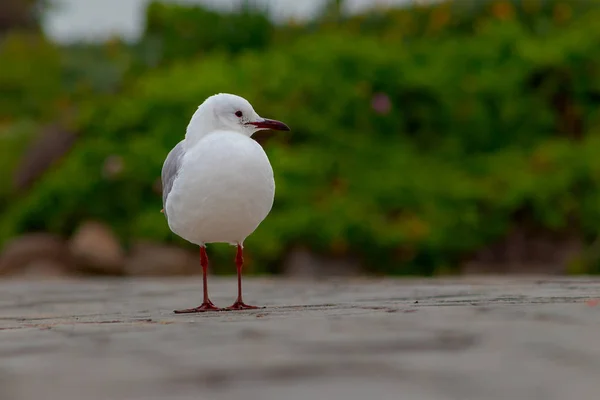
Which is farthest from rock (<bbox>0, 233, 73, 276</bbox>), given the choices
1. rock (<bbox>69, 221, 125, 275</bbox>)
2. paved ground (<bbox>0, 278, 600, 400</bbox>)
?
paved ground (<bbox>0, 278, 600, 400</bbox>)

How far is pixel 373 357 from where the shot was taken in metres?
2.74

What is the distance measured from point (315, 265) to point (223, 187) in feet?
19.7

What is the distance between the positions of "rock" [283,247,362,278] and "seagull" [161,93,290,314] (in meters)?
5.41

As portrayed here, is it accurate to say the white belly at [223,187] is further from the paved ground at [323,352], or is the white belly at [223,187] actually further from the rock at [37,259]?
the rock at [37,259]

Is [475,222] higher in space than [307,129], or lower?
lower

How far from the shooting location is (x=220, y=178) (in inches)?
176

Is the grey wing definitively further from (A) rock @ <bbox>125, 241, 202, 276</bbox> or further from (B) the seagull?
(A) rock @ <bbox>125, 241, 202, 276</bbox>

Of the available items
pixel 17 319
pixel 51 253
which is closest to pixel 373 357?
pixel 17 319

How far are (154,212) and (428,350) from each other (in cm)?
851

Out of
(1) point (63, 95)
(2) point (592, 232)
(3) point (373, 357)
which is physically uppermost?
(1) point (63, 95)

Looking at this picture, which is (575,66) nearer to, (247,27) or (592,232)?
(592,232)

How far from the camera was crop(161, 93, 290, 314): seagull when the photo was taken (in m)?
4.49

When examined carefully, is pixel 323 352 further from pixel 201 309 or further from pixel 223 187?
pixel 201 309

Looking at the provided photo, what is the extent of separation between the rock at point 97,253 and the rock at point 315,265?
1899 millimetres
